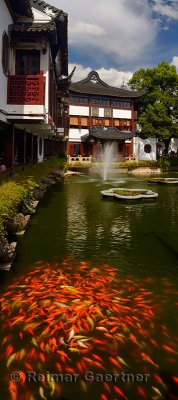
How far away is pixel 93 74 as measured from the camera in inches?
2594

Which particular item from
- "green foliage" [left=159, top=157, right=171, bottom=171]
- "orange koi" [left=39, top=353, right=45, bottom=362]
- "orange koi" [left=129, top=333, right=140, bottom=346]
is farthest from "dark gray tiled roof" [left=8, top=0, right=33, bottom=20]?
"green foliage" [left=159, top=157, right=171, bottom=171]

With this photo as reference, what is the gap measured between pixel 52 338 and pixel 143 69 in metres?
64.5

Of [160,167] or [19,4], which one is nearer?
[19,4]

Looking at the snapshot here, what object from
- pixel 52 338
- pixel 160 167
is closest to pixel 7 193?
pixel 52 338

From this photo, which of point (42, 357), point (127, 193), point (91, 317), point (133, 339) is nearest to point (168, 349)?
point (133, 339)

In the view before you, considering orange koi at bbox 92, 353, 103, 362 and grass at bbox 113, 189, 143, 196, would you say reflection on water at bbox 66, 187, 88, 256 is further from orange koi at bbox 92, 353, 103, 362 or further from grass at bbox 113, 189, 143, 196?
orange koi at bbox 92, 353, 103, 362

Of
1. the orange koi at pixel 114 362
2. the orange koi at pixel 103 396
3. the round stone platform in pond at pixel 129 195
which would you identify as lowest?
the orange koi at pixel 103 396

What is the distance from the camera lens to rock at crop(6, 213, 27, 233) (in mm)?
11833

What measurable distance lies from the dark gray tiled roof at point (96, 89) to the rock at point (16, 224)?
5167cm

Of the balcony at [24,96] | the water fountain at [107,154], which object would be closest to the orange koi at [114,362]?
the balcony at [24,96]

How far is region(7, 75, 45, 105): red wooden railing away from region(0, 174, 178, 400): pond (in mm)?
5995

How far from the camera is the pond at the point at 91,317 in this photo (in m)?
4.96

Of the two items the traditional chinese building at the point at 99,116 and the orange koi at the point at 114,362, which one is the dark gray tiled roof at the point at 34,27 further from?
the traditional chinese building at the point at 99,116

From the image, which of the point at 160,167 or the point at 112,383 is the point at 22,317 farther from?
the point at 160,167
